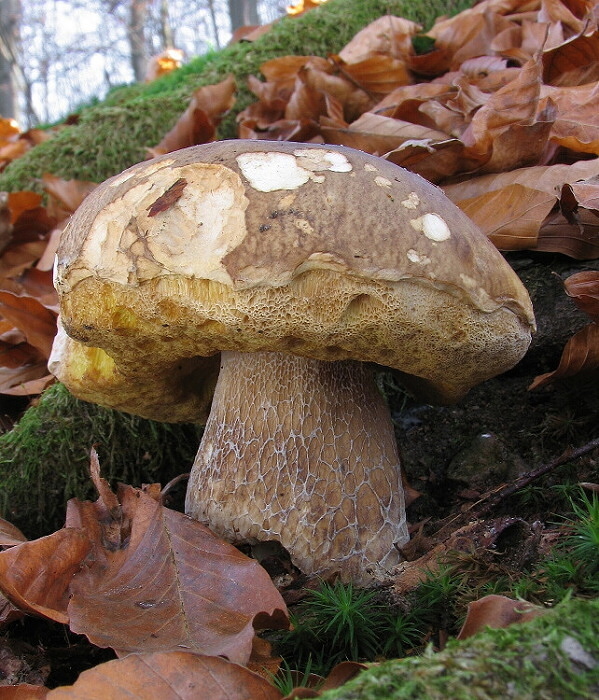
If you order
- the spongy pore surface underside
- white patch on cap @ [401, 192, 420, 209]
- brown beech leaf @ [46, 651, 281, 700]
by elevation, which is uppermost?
white patch on cap @ [401, 192, 420, 209]

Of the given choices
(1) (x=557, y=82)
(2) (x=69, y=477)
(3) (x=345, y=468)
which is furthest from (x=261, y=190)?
(1) (x=557, y=82)

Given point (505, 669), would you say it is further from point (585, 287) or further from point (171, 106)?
point (171, 106)

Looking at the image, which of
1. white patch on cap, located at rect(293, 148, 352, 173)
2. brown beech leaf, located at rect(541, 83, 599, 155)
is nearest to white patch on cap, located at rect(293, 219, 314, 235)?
white patch on cap, located at rect(293, 148, 352, 173)

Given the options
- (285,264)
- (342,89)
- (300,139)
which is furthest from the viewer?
(342,89)

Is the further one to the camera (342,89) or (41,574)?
(342,89)

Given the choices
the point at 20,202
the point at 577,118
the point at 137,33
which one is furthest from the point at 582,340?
the point at 137,33

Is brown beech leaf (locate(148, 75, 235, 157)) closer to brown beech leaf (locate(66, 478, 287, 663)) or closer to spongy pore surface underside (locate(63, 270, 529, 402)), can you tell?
spongy pore surface underside (locate(63, 270, 529, 402))

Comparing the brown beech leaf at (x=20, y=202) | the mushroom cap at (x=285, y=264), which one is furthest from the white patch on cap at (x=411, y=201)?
the brown beech leaf at (x=20, y=202)
